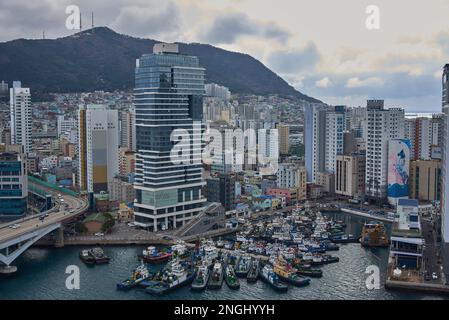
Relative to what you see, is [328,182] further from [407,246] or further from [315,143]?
[407,246]

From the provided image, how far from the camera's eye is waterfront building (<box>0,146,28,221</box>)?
9531 mm

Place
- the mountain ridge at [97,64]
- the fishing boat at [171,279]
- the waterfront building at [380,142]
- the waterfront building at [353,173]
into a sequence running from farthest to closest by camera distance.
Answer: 1. the mountain ridge at [97,64]
2. the waterfront building at [353,173]
3. the waterfront building at [380,142]
4. the fishing boat at [171,279]

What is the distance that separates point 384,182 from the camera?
11641 millimetres

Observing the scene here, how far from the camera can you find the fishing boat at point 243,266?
680cm

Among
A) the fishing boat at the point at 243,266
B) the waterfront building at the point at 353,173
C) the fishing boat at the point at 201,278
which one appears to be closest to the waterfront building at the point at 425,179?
the waterfront building at the point at 353,173

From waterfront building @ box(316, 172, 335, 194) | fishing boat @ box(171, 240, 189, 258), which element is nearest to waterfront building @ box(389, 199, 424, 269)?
fishing boat @ box(171, 240, 189, 258)

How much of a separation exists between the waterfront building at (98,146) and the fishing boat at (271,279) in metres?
6.12

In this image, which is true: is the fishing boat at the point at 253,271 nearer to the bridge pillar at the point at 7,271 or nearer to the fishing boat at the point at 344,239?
the fishing boat at the point at 344,239

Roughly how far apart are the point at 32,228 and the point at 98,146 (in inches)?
166

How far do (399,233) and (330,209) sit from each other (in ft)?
14.2

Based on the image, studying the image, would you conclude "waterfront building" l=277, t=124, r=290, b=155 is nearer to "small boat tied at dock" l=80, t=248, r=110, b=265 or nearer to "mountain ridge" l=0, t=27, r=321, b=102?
"mountain ridge" l=0, t=27, r=321, b=102

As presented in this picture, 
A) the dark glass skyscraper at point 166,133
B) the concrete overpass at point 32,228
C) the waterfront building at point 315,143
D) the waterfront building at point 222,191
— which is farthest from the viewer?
the waterfront building at point 315,143

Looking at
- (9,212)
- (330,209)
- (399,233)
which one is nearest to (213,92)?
(330,209)
